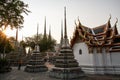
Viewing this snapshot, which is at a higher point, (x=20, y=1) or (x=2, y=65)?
(x=20, y=1)

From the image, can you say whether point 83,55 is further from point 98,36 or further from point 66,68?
point 66,68

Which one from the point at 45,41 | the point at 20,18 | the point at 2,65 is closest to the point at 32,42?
the point at 45,41

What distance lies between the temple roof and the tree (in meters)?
8.21

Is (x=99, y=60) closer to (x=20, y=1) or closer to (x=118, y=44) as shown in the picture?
(x=118, y=44)

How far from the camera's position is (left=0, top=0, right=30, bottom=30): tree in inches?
445

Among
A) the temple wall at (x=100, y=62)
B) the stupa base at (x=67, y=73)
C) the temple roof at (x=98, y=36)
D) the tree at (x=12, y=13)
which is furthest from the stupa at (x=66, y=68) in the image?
the tree at (x=12, y=13)

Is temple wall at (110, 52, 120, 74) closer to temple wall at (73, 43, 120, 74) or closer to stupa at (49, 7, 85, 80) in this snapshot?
temple wall at (73, 43, 120, 74)

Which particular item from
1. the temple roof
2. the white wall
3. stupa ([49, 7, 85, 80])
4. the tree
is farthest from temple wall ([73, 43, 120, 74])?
the tree

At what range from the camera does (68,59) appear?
13.1 meters

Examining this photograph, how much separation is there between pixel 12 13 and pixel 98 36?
11.7m

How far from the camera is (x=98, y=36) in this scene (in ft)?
54.3

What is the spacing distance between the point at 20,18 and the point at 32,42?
39147 millimetres

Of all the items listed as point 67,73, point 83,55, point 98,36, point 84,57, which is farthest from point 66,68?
point 98,36

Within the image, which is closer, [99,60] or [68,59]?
[68,59]
